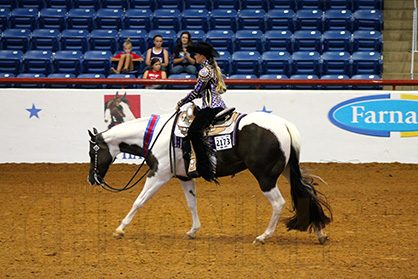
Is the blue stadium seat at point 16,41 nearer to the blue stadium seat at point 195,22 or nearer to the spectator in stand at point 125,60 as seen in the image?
the spectator in stand at point 125,60

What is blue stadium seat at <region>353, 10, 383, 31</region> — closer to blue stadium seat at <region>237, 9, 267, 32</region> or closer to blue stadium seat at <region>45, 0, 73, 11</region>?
blue stadium seat at <region>237, 9, 267, 32</region>

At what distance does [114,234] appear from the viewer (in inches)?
273

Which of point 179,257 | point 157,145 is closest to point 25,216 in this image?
point 157,145

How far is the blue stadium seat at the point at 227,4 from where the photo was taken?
670 inches

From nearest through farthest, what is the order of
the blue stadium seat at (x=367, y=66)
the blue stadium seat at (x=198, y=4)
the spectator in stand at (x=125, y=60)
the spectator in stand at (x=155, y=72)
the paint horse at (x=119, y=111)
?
the paint horse at (x=119, y=111)
the spectator in stand at (x=155, y=72)
the spectator in stand at (x=125, y=60)
the blue stadium seat at (x=367, y=66)
the blue stadium seat at (x=198, y=4)

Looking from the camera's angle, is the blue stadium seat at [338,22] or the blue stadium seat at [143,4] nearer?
the blue stadium seat at [338,22]

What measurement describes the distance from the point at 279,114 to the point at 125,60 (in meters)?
4.65

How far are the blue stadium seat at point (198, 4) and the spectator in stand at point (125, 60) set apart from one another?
3477mm

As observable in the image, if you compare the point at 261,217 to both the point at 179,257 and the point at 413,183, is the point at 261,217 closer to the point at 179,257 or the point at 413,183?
the point at 179,257

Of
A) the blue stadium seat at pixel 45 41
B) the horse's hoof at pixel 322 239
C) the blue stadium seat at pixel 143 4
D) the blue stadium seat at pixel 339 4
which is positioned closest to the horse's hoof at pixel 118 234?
the horse's hoof at pixel 322 239

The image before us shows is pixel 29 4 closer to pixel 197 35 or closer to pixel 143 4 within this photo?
pixel 143 4

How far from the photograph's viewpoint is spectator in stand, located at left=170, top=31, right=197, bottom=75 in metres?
13.8

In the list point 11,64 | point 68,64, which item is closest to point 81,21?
point 68,64

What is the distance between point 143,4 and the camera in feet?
56.4
